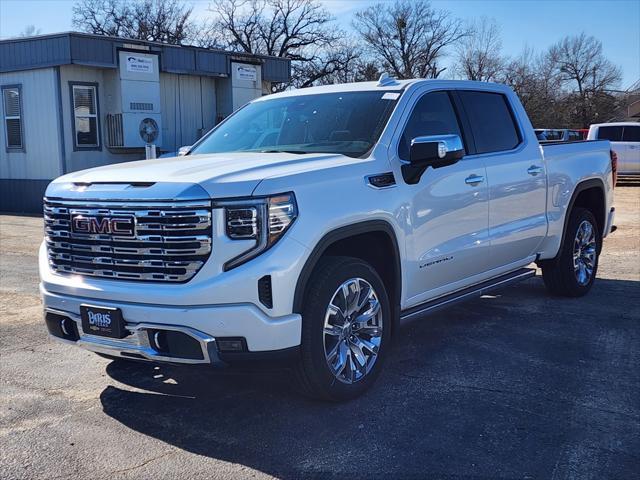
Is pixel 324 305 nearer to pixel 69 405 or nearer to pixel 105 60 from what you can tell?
pixel 69 405

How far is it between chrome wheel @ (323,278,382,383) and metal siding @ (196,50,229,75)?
52.4ft

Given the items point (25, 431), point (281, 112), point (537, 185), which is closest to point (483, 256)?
point (537, 185)

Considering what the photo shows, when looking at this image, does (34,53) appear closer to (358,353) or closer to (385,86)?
(385,86)

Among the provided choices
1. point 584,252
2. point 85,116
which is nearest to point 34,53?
point 85,116

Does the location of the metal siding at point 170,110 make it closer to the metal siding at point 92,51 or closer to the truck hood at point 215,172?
the metal siding at point 92,51

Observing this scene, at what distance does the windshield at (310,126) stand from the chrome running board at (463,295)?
1.17 m

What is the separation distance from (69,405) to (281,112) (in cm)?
269

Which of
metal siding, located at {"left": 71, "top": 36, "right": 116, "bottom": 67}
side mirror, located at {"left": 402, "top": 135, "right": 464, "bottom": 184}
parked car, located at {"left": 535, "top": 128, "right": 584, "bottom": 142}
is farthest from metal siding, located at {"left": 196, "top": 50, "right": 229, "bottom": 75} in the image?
side mirror, located at {"left": 402, "top": 135, "right": 464, "bottom": 184}

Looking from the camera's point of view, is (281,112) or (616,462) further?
(281,112)

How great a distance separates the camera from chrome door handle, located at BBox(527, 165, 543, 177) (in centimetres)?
610

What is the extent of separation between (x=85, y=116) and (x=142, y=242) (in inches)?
578

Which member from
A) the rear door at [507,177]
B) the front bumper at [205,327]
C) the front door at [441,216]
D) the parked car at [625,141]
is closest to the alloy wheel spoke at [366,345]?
the front door at [441,216]

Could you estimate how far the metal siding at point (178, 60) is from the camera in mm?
18203

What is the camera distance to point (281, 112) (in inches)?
220
